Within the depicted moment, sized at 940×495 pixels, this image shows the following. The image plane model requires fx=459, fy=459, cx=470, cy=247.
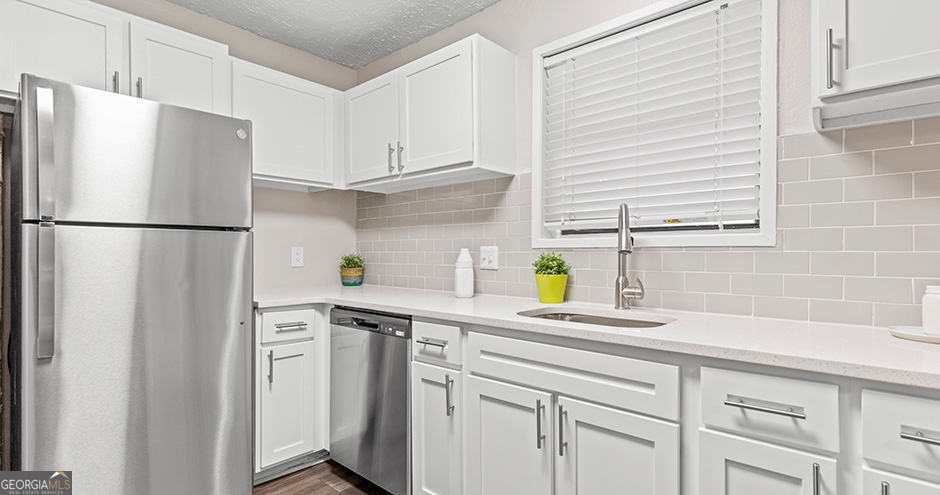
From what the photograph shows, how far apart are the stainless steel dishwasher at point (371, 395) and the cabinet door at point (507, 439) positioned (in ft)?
1.17

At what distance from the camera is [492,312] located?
1.78 metres

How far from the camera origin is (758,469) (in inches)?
43.4

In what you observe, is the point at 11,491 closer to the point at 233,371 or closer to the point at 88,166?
the point at 233,371

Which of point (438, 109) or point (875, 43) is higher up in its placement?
point (438, 109)

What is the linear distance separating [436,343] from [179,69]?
5.70ft

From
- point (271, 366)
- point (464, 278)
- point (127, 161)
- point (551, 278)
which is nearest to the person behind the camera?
point (127, 161)

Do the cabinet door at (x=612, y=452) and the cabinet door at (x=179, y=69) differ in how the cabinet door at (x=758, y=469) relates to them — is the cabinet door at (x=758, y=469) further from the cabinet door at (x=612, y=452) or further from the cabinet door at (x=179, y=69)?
the cabinet door at (x=179, y=69)

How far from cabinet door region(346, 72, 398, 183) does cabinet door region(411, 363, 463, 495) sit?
46.1 inches

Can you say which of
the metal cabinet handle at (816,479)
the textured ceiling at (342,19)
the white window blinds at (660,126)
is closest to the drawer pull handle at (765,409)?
the metal cabinet handle at (816,479)

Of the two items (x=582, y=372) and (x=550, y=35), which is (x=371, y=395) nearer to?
(x=582, y=372)

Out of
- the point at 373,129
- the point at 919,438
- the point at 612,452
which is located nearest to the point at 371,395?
the point at 612,452

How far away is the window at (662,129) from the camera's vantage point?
164 centimetres

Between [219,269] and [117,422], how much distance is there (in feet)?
2.00

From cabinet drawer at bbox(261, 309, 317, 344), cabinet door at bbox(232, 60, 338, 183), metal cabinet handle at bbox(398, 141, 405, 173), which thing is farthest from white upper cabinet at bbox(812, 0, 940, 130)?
cabinet door at bbox(232, 60, 338, 183)
